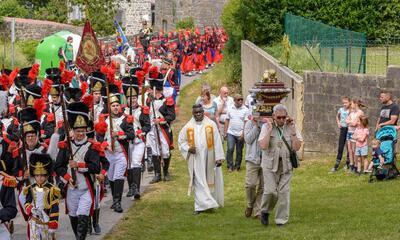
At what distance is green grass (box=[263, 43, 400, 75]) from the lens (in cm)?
2351

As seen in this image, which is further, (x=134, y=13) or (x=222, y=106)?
(x=134, y=13)

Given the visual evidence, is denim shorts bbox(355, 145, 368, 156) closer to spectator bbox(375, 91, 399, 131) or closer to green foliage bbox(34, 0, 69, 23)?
spectator bbox(375, 91, 399, 131)

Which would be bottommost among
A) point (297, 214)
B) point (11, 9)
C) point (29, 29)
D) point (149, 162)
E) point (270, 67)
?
point (149, 162)

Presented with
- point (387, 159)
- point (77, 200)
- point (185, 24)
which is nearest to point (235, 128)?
point (387, 159)

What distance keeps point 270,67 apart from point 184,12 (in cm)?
4538

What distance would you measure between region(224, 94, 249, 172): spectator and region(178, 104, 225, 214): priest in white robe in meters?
5.01

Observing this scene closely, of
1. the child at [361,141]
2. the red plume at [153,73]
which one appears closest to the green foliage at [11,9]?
the red plume at [153,73]

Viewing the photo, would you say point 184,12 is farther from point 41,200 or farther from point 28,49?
point 41,200

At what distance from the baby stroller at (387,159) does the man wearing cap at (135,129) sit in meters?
4.15

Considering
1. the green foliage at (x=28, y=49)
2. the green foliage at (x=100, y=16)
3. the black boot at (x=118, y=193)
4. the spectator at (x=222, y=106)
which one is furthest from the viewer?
the green foliage at (x=100, y=16)

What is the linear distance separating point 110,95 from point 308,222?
13.5 ft

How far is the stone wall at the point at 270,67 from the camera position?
925 inches

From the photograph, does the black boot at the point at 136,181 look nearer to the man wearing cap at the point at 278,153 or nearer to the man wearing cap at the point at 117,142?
the man wearing cap at the point at 117,142

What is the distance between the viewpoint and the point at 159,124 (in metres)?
20.4
